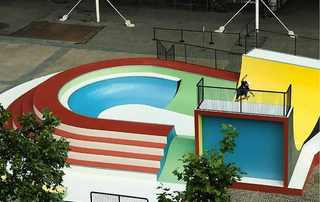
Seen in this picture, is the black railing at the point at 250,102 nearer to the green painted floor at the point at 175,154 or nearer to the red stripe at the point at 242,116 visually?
the red stripe at the point at 242,116

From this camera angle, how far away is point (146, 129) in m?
24.4

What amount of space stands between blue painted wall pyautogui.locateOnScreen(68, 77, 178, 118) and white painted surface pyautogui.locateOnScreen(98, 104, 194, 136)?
1.30 feet

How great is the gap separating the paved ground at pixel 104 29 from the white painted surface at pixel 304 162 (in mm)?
11384

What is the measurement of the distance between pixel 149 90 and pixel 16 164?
47.8 feet

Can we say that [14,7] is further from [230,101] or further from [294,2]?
[230,101]

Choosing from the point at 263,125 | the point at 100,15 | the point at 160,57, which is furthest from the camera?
the point at 100,15

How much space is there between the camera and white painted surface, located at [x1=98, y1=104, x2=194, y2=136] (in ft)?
88.6

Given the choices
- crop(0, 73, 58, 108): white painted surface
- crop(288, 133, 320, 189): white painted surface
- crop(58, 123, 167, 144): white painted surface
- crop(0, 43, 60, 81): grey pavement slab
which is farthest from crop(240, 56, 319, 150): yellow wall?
crop(0, 43, 60, 81): grey pavement slab

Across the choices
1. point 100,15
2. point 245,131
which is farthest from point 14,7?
point 245,131

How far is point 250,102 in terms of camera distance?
23.0m

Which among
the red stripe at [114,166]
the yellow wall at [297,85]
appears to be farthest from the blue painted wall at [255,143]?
the red stripe at [114,166]

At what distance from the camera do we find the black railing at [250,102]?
22.5 meters

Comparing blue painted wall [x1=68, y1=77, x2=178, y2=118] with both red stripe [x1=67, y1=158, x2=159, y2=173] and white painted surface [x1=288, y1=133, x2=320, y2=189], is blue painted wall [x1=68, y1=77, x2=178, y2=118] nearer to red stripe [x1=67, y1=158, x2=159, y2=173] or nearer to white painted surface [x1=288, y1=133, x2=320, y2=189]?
red stripe [x1=67, y1=158, x2=159, y2=173]

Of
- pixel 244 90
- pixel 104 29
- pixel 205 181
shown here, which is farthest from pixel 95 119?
pixel 104 29
